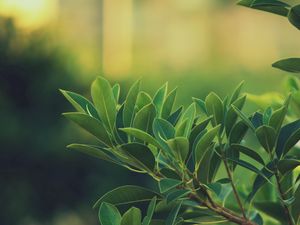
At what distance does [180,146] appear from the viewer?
3.21 feet

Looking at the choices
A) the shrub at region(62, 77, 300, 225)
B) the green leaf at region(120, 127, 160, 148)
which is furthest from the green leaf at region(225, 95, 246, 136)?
the green leaf at region(120, 127, 160, 148)

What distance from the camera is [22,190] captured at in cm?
470

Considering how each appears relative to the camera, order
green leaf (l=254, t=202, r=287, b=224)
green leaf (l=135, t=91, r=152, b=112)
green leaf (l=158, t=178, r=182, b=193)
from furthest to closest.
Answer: green leaf (l=254, t=202, r=287, b=224) → green leaf (l=135, t=91, r=152, b=112) → green leaf (l=158, t=178, r=182, b=193)

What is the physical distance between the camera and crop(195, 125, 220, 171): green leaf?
97 centimetres

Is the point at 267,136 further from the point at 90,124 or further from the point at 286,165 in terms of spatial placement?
the point at 90,124

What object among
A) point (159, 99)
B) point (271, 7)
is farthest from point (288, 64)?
point (159, 99)

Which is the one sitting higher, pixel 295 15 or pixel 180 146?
pixel 295 15

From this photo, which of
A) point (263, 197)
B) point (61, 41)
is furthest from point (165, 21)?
point (263, 197)

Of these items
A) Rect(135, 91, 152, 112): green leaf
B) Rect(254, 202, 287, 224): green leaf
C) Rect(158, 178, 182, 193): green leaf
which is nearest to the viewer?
Rect(158, 178, 182, 193): green leaf

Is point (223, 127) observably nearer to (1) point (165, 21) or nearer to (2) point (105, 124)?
(2) point (105, 124)

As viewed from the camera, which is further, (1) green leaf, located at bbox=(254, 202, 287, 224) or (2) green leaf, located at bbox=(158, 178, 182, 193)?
(1) green leaf, located at bbox=(254, 202, 287, 224)

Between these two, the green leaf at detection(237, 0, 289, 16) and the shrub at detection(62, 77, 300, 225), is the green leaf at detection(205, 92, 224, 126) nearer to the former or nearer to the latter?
the shrub at detection(62, 77, 300, 225)

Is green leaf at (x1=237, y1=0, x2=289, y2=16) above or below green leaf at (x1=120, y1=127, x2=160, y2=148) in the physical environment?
above

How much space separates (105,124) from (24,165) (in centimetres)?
378
